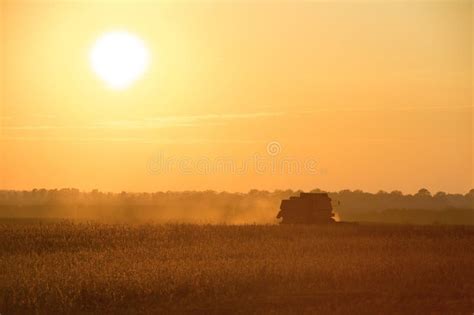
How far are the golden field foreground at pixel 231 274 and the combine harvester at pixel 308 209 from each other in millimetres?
20193

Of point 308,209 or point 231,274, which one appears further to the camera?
point 308,209

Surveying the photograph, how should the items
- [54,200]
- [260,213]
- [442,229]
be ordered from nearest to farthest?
1. [442,229]
2. [260,213]
3. [54,200]

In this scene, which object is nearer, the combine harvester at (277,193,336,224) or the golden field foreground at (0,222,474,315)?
the golden field foreground at (0,222,474,315)

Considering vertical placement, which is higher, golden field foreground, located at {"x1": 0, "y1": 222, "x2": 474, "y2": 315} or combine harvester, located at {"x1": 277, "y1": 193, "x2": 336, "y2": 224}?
golden field foreground, located at {"x1": 0, "y1": 222, "x2": 474, "y2": 315}

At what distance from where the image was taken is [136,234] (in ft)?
132

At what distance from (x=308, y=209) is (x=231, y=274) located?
3619cm

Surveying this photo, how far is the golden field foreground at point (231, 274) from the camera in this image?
2195 centimetres

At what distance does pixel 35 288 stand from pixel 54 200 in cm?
15739

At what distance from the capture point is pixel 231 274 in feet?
83.4

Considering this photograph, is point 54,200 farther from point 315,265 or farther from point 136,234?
point 315,265

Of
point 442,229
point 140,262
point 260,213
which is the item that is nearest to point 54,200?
point 260,213

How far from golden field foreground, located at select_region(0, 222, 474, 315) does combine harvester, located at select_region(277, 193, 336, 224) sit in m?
20.2

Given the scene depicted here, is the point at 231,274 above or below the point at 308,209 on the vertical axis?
above

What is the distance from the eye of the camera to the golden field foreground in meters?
22.0
